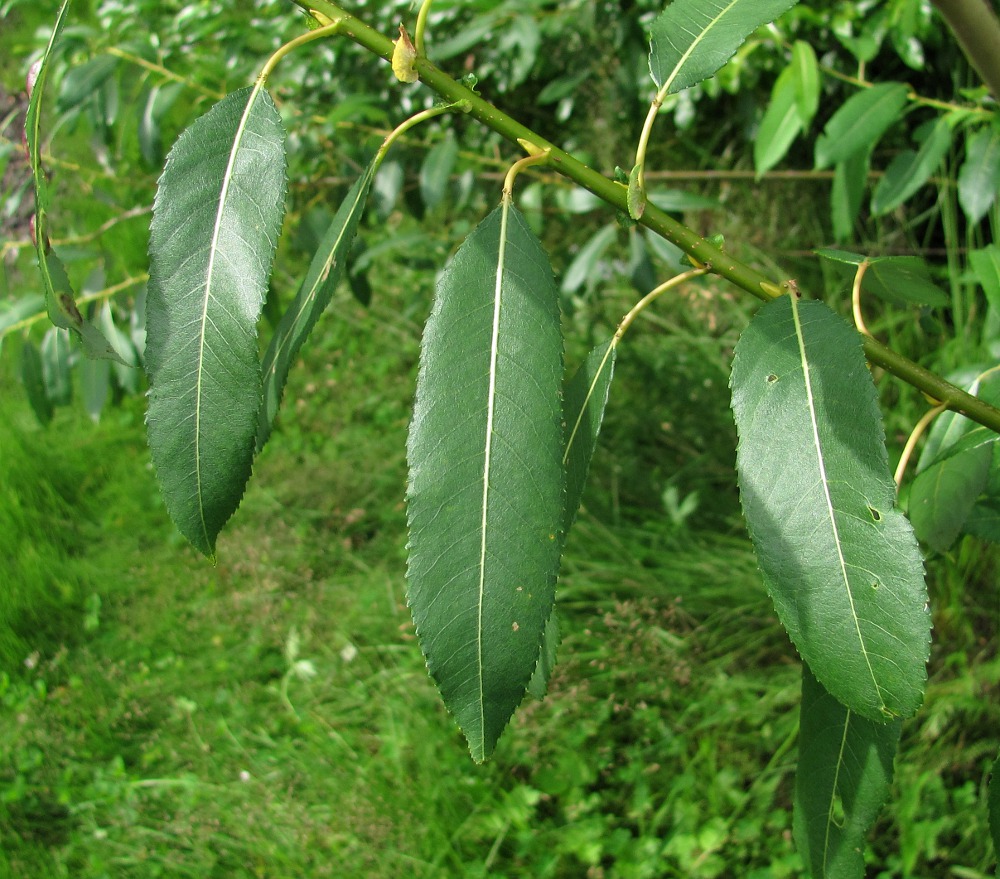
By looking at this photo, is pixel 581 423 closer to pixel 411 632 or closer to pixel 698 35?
pixel 698 35

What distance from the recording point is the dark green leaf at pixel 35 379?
5.30ft

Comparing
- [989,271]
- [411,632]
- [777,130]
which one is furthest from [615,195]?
[411,632]

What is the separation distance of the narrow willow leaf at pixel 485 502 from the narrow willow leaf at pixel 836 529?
0.40 ft

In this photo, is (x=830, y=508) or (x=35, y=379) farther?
(x=35, y=379)

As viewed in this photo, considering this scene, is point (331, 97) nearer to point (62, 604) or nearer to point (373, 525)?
point (373, 525)

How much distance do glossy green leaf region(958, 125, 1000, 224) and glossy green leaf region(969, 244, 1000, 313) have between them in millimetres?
607

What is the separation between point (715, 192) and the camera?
308 centimetres

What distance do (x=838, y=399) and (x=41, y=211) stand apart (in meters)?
0.46

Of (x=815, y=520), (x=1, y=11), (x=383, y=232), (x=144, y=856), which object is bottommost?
(x=144, y=856)

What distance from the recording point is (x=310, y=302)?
59 cm

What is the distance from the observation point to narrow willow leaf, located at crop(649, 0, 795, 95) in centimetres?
63

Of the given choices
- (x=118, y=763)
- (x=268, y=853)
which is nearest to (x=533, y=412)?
(x=268, y=853)

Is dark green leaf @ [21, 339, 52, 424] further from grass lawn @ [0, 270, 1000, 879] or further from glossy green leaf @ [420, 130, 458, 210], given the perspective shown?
grass lawn @ [0, 270, 1000, 879]

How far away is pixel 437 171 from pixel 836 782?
135 centimetres
